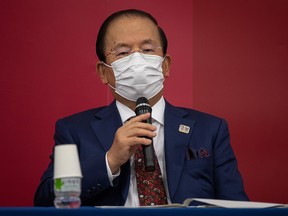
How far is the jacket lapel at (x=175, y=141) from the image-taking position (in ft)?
7.62

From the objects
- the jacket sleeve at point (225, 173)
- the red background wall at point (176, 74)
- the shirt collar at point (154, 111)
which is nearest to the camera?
the jacket sleeve at point (225, 173)

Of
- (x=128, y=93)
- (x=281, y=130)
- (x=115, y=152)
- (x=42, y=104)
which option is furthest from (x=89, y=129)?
(x=281, y=130)

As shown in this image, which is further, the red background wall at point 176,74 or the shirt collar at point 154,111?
the red background wall at point 176,74

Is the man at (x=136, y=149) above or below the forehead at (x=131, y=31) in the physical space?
below

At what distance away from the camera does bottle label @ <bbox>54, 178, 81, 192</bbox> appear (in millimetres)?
1483

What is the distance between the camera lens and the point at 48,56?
3.08 meters

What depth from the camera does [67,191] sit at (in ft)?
4.94

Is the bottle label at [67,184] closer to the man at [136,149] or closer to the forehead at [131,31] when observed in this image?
the man at [136,149]

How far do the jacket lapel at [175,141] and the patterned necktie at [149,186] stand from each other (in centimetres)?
3

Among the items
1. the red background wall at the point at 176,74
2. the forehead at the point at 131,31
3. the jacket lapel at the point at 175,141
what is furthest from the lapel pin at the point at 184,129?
the red background wall at the point at 176,74

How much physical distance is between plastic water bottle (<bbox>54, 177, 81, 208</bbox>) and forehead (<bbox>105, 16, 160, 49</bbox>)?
1065 millimetres

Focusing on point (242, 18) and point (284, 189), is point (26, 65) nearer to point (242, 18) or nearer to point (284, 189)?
point (242, 18)

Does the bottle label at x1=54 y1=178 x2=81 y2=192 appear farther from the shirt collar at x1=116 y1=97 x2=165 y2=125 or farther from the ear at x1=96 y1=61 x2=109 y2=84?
the ear at x1=96 y1=61 x2=109 y2=84

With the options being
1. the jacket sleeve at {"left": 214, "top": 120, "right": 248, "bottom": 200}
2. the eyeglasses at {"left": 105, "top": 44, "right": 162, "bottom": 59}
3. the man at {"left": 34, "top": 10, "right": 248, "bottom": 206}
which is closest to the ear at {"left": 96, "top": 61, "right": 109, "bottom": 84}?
the man at {"left": 34, "top": 10, "right": 248, "bottom": 206}
